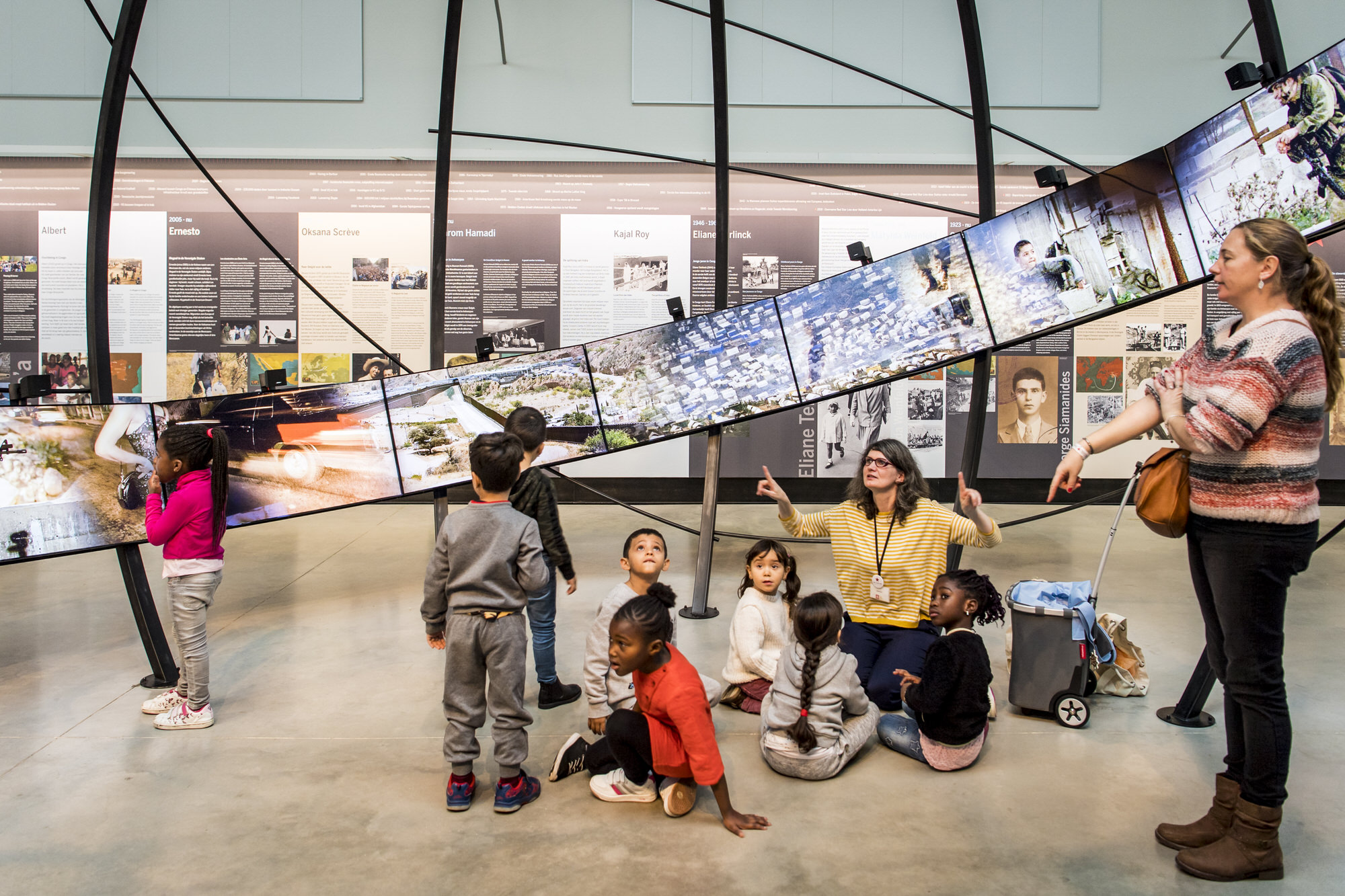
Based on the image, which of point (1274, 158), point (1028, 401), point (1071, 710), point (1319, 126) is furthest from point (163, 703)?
point (1028, 401)

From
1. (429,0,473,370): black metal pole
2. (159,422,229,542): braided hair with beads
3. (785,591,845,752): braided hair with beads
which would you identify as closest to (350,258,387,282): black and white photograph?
(429,0,473,370): black metal pole

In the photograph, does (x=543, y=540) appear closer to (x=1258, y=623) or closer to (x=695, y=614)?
(x=695, y=614)

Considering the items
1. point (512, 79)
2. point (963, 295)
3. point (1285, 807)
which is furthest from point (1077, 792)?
point (512, 79)

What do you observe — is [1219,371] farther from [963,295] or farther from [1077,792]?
[963,295]

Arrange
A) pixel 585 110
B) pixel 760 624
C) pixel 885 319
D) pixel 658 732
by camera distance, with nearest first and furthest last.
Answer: pixel 658 732
pixel 760 624
pixel 885 319
pixel 585 110

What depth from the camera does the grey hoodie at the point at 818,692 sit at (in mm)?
2801

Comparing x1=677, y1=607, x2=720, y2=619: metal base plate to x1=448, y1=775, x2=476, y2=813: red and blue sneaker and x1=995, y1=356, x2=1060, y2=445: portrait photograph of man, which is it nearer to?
x1=448, y1=775, x2=476, y2=813: red and blue sneaker

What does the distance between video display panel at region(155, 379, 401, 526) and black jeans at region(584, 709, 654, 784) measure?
6.91ft

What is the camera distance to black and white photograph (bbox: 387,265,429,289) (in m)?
8.43

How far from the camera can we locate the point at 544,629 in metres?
3.48

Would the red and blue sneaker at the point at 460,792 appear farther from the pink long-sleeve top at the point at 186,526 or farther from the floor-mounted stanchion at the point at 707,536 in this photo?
the floor-mounted stanchion at the point at 707,536

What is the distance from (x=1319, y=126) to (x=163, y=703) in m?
4.75

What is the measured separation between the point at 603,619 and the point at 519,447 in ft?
2.19

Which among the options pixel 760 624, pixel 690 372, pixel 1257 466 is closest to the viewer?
Answer: pixel 1257 466
